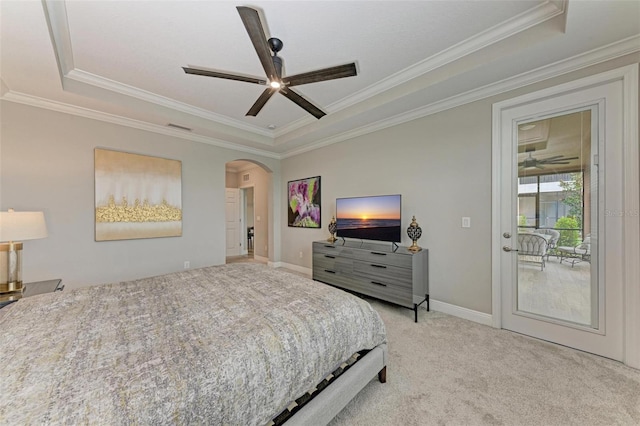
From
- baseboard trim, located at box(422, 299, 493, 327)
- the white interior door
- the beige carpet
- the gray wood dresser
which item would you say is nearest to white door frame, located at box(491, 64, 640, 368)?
the beige carpet

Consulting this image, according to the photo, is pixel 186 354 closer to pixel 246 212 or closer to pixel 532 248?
pixel 532 248

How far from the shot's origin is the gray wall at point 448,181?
2.72 m

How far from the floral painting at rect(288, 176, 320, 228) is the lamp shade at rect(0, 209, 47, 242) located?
3.51m

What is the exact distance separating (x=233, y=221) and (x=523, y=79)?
6.77 meters

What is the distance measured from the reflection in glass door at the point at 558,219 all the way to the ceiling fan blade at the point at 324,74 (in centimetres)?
200

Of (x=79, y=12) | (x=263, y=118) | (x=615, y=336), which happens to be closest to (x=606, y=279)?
(x=615, y=336)

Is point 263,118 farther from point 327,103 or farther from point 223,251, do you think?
point 223,251

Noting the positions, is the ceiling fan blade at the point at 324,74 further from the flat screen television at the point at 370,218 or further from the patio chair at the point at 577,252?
the patio chair at the point at 577,252

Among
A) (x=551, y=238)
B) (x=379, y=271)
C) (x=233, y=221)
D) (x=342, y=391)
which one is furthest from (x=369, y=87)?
(x=233, y=221)

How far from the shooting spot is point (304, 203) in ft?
16.3

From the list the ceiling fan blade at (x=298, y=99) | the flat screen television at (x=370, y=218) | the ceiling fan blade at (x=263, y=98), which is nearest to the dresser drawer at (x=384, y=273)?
the flat screen television at (x=370, y=218)

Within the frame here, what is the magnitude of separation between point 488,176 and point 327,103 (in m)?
2.24

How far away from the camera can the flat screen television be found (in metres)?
3.31

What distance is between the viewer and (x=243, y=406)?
993 mm
